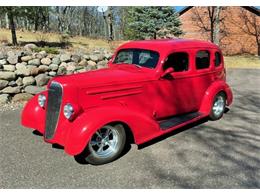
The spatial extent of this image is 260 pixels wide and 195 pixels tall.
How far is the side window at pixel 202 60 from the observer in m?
6.05

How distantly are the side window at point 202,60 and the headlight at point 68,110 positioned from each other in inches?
117

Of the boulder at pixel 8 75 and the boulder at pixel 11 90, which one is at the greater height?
the boulder at pixel 8 75

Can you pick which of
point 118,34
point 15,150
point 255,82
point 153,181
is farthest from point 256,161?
point 118,34

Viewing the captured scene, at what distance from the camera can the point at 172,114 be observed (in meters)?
5.61

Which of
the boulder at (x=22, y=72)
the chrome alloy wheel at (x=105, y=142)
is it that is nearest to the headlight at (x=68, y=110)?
the chrome alloy wheel at (x=105, y=142)

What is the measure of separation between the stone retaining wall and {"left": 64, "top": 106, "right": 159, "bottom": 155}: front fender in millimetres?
4336

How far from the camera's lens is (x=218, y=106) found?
6.54 meters

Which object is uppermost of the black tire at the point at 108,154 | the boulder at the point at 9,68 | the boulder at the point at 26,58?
the boulder at the point at 26,58

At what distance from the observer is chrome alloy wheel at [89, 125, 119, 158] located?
4.34m

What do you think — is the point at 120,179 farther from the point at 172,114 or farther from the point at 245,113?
the point at 245,113

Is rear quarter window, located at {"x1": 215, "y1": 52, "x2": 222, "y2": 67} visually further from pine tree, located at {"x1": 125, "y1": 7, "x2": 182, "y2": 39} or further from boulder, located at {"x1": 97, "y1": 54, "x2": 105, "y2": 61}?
pine tree, located at {"x1": 125, "y1": 7, "x2": 182, "y2": 39}

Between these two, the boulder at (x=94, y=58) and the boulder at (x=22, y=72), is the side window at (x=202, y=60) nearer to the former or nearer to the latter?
the boulder at (x=94, y=58)

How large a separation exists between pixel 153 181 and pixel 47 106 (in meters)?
2.07

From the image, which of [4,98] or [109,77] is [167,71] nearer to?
[109,77]
